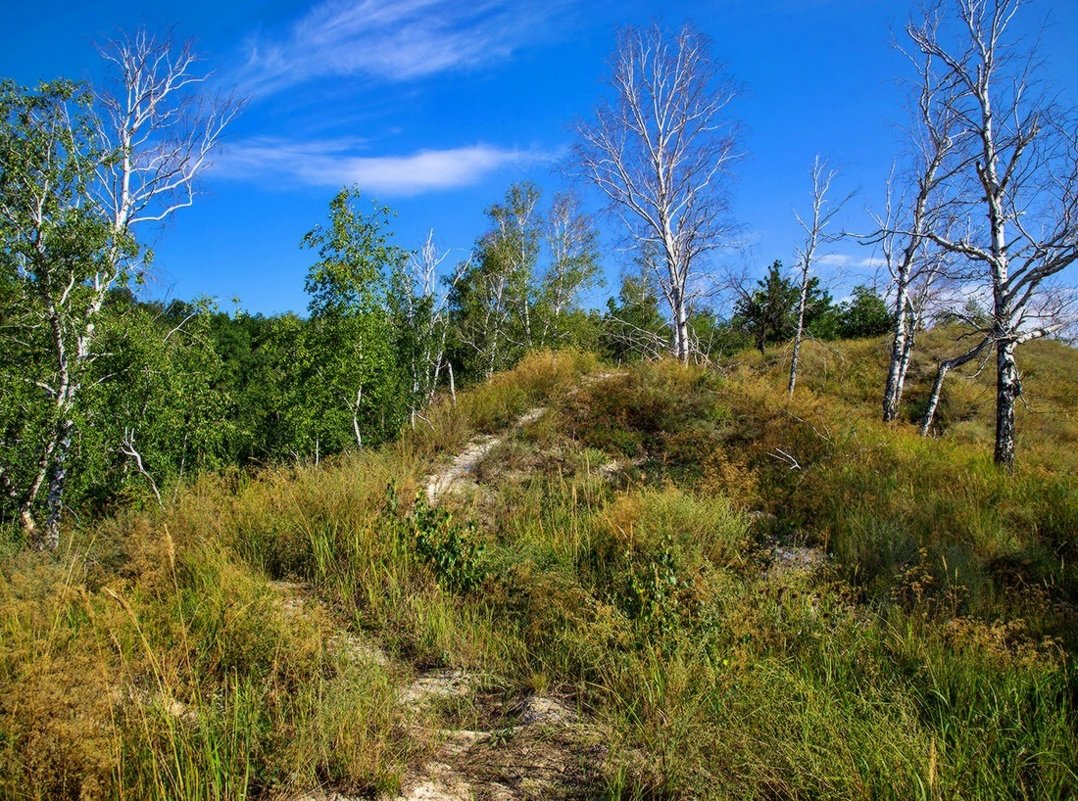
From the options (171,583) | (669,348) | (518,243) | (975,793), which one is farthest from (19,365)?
(518,243)

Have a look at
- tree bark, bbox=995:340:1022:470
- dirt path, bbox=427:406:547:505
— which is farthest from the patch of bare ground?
tree bark, bbox=995:340:1022:470

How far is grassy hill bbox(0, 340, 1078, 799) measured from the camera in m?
2.87

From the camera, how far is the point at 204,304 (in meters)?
12.9

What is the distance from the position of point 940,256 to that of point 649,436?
6.07m

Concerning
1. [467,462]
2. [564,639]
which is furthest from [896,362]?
[564,639]

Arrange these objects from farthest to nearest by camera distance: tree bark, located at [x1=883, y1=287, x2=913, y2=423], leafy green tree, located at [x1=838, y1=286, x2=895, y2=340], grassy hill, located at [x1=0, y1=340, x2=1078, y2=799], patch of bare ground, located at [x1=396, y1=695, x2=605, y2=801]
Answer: leafy green tree, located at [x1=838, y1=286, x2=895, y2=340] → tree bark, located at [x1=883, y1=287, x2=913, y2=423] → patch of bare ground, located at [x1=396, y1=695, x2=605, y2=801] → grassy hill, located at [x1=0, y1=340, x2=1078, y2=799]

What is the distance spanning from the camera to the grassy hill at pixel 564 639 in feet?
9.43

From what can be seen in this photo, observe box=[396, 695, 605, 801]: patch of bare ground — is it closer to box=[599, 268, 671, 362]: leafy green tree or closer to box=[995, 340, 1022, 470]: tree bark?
box=[995, 340, 1022, 470]: tree bark

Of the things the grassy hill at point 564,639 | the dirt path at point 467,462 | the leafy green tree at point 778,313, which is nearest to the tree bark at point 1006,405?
the grassy hill at point 564,639

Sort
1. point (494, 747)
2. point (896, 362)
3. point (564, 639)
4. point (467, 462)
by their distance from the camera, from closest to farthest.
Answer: point (494, 747) < point (564, 639) < point (467, 462) < point (896, 362)

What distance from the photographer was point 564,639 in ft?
15.0

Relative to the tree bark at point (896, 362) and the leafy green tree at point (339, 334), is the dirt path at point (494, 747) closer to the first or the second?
the leafy green tree at point (339, 334)

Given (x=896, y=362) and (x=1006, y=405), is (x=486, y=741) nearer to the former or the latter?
(x=1006, y=405)

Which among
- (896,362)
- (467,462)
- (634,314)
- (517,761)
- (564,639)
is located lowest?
(517,761)
